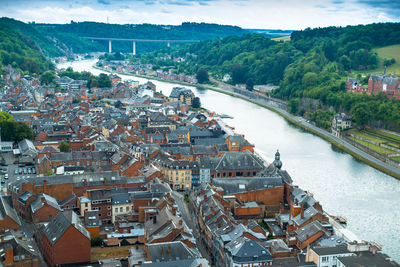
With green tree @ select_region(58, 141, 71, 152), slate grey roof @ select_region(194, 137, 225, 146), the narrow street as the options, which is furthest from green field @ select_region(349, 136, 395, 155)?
green tree @ select_region(58, 141, 71, 152)

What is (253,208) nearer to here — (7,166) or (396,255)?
(396,255)

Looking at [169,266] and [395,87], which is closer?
[169,266]

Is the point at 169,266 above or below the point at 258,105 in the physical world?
above

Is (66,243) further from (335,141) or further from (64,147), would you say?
(335,141)

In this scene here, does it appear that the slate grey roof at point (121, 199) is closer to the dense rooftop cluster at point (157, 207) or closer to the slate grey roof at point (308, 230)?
the dense rooftop cluster at point (157, 207)

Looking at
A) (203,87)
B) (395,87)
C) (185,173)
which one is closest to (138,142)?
(185,173)

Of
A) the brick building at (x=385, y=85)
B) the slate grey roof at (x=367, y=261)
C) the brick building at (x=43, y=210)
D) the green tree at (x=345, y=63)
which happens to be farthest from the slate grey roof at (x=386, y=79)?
the brick building at (x=43, y=210)

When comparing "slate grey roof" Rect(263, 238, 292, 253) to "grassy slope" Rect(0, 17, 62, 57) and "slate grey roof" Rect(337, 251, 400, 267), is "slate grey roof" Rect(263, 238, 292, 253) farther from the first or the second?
"grassy slope" Rect(0, 17, 62, 57)
